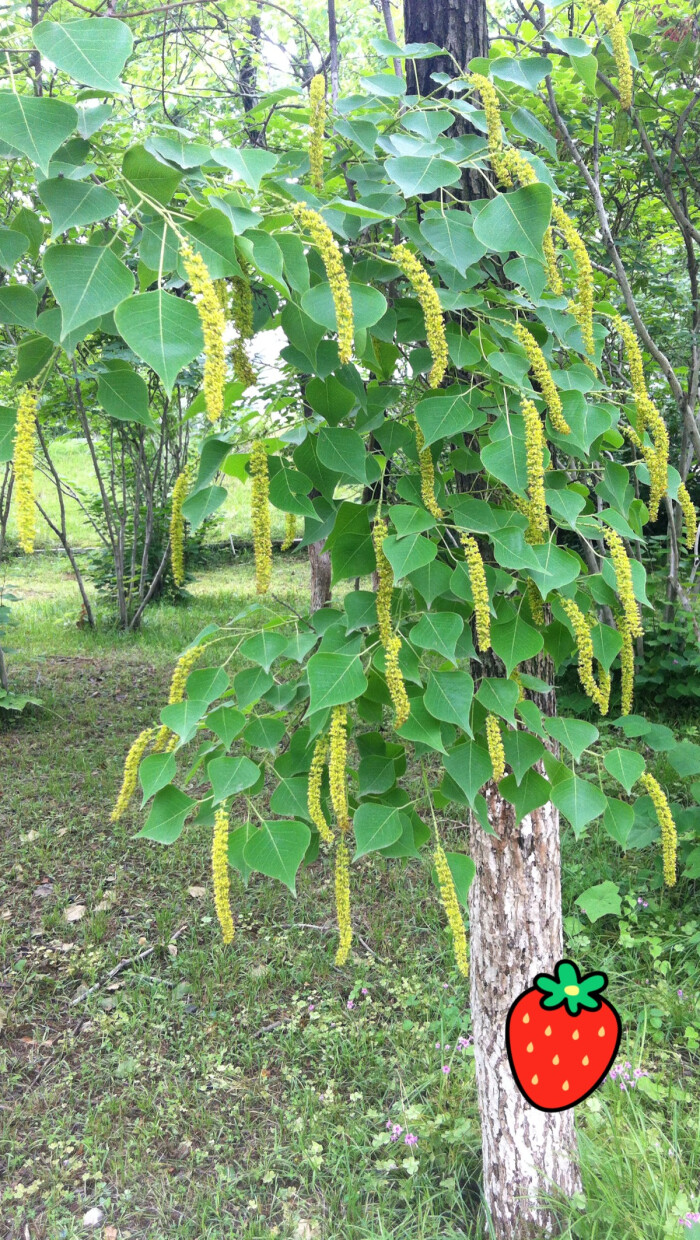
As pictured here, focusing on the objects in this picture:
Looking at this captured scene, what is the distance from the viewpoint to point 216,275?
2.96 feet

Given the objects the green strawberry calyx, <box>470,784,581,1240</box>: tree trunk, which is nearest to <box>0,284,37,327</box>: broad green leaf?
<box>470,784,581,1240</box>: tree trunk

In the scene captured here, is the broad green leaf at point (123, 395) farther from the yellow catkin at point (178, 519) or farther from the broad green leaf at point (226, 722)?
the broad green leaf at point (226, 722)

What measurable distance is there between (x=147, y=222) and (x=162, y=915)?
308 cm

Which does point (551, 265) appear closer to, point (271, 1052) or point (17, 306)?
point (17, 306)

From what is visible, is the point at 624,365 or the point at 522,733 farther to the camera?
the point at 624,365

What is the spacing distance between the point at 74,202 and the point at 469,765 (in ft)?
3.19

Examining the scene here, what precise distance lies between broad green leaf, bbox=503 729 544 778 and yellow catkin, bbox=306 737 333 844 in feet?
1.06

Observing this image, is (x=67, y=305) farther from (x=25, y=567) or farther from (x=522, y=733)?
(x=25, y=567)

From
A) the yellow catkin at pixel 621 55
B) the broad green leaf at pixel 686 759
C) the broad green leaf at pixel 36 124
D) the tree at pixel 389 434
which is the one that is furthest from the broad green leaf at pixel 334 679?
the broad green leaf at pixel 686 759

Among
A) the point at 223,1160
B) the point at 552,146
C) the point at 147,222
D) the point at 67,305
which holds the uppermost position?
the point at 552,146

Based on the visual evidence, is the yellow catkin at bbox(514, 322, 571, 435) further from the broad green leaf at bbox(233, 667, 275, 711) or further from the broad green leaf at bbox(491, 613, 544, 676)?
the broad green leaf at bbox(233, 667, 275, 711)

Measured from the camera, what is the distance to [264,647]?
4.27 feet

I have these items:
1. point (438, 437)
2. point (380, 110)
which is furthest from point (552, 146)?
point (438, 437)

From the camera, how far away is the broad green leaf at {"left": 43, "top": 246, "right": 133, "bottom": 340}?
2.79 ft
